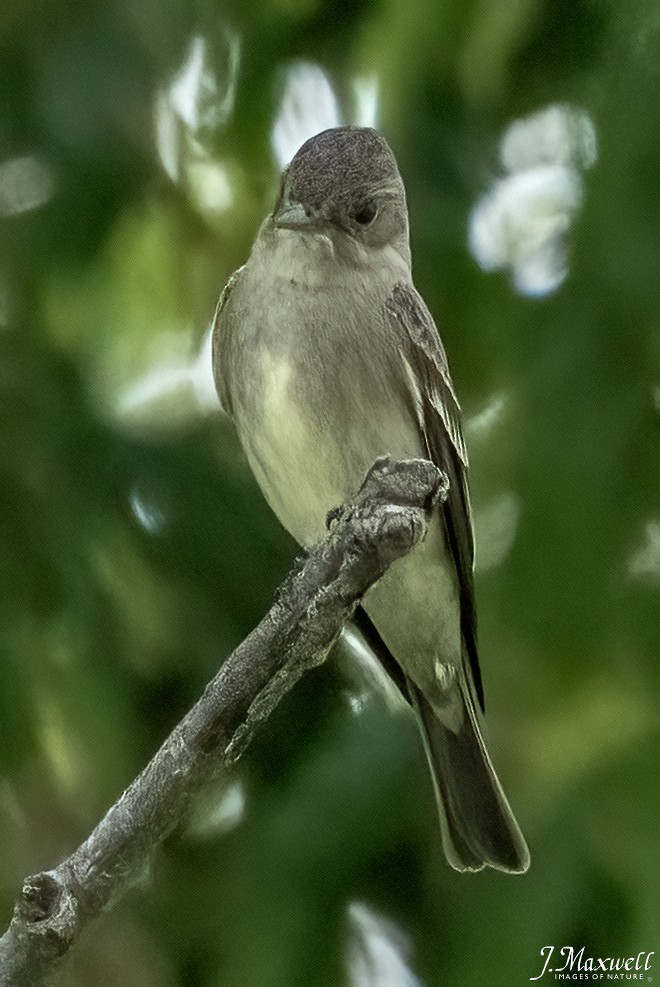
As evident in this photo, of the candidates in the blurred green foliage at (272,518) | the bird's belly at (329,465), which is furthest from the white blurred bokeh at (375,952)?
the bird's belly at (329,465)

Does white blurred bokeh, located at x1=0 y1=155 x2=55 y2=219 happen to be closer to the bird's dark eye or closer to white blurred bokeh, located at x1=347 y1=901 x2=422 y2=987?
the bird's dark eye

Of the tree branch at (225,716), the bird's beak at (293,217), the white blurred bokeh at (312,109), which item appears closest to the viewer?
the tree branch at (225,716)

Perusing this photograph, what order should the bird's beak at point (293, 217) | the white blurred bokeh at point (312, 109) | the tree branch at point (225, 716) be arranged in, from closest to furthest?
the tree branch at point (225, 716) < the bird's beak at point (293, 217) < the white blurred bokeh at point (312, 109)

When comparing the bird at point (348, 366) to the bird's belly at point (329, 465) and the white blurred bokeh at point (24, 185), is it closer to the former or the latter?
the bird's belly at point (329, 465)

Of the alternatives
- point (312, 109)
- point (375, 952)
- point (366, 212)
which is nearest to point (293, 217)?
point (366, 212)

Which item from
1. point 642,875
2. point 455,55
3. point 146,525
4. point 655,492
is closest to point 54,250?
point 146,525

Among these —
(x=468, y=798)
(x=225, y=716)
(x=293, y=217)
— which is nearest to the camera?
(x=225, y=716)

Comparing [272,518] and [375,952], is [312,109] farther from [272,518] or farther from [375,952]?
[375,952]
